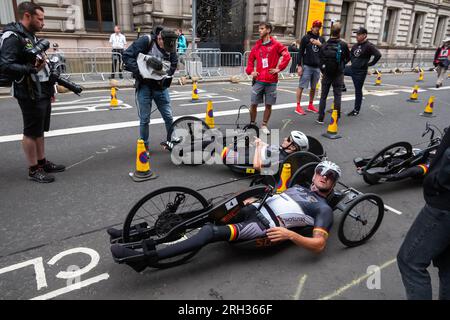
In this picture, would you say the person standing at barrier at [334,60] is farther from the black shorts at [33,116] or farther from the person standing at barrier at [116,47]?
the person standing at barrier at [116,47]

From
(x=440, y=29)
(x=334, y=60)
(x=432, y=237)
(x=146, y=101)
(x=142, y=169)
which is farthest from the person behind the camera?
(x=440, y=29)

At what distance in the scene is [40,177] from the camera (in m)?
4.65

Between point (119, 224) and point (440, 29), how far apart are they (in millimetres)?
46786

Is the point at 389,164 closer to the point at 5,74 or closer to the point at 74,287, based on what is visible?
the point at 74,287

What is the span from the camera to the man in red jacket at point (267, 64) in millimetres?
6805

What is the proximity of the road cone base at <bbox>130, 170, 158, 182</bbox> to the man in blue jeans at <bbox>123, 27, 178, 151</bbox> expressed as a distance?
2.46 feet

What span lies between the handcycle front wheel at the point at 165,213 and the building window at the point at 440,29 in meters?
45.8

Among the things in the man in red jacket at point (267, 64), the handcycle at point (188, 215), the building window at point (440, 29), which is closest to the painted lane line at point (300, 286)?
the handcycle at point (188, 215)

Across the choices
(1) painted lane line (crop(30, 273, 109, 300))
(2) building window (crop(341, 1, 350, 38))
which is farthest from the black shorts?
(2) building window (crop(341, 1, 350, 38))

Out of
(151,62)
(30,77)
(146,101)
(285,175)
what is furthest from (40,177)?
(285,175)

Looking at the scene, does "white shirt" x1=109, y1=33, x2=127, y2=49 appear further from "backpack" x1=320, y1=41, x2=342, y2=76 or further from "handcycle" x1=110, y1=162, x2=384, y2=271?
"handcycle" x1=110, y1=162, x2=384, y2=271

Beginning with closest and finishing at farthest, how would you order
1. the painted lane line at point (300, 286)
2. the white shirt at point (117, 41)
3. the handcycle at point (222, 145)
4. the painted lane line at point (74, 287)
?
1. the painted lane line at point (74, 287)
2. the painted lane line at point (300, 286)
3. the handcycle at point (222, 145)
4. the white shirt at point (117, 41)
